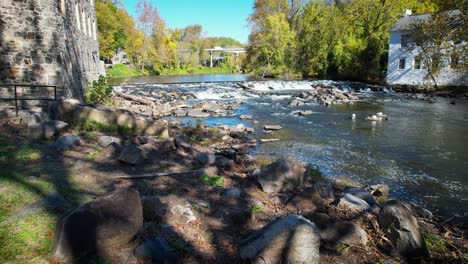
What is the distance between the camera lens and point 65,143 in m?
6.48

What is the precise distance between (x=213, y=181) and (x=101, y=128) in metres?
4.24

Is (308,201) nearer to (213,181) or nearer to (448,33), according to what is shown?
(213,181)

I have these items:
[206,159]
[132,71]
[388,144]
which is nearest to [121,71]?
[132,71]

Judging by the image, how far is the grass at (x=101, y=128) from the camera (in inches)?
333

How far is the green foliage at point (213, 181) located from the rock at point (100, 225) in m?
2.26

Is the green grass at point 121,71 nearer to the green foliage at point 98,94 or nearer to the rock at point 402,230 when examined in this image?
the green foliage at point 98,94

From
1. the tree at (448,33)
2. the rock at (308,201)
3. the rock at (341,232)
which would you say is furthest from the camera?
the tree at (448,33)

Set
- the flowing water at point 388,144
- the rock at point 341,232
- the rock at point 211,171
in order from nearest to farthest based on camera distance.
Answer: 1. the rock at point 341,232
2. the rock at point 211,171
3. the flowing water at point 388,144

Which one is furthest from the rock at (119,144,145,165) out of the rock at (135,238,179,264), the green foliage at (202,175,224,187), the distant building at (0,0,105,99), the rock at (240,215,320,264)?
the distant building at (0,0,105,99)

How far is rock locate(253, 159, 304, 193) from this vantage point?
5.98 meters

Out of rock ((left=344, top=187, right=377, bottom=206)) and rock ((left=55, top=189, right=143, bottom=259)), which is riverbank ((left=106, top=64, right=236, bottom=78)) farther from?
rock ((left=55, top=189, right=143, bottom=259))

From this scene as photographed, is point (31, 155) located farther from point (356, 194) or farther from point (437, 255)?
point (437, 255)

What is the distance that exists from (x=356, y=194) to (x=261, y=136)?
23.9 feet

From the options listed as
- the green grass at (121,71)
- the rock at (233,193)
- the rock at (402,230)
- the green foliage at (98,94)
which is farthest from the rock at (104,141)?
the green grass at (121,71)
